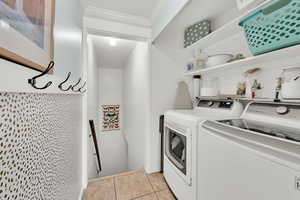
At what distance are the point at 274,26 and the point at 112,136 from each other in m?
4.59

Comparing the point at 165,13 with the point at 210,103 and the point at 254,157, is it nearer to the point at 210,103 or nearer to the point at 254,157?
the point at 210,103

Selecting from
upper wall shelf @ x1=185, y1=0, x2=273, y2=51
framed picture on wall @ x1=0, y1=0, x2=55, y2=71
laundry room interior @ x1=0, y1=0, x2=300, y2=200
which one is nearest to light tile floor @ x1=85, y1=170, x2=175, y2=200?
laundry room interior @ x1=0, y1=0, x2=300, y2=200

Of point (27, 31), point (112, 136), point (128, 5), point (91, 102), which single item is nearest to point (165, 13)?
point (128, 5)

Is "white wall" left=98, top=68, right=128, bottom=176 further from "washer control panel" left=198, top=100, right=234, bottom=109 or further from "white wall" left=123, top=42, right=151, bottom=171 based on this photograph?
"washer control panel" left=198, top=100, right=234, bottom=109

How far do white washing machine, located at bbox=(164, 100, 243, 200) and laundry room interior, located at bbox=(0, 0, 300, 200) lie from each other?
0.01 metres

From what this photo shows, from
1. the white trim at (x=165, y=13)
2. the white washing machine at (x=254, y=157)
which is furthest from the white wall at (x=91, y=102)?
the white washing machine at (x=254, y=157)

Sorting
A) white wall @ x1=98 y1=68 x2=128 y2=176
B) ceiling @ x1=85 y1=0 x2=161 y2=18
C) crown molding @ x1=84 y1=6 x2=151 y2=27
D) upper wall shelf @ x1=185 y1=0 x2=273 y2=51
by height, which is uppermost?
ceiling @ x1=85 y1=0 x2=161 y2=18

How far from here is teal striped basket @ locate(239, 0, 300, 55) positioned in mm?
663

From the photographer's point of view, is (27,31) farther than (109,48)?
No

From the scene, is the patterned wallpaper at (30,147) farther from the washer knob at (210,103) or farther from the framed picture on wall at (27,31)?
the washer knob at (210,103)

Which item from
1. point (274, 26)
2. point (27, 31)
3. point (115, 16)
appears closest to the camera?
point (27, 31)

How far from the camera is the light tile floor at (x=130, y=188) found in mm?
1437

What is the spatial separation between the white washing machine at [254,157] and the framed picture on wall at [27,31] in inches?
40.7

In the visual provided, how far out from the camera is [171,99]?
76.1 inches
